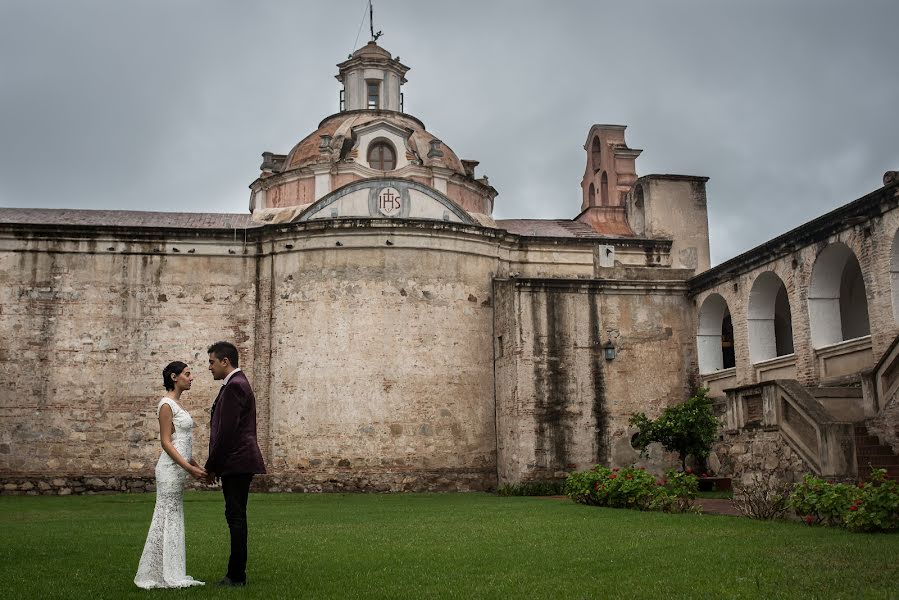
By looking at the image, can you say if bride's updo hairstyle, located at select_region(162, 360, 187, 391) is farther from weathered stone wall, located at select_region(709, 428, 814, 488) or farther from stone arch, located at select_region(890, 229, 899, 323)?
stone arch, located at select_region(890, 229, 899, 323)

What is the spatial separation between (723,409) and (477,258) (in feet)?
24.2

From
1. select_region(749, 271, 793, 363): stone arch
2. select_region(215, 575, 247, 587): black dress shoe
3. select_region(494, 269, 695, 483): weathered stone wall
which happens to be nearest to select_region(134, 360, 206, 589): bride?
select_region(215, 575, 247, 587): black dress shoe

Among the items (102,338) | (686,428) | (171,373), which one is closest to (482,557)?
(171,373)

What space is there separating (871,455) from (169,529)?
11.1 m

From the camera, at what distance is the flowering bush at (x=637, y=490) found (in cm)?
1452

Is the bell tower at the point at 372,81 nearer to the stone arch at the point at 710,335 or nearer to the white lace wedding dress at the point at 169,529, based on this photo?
the stone arch at the point at 710,335

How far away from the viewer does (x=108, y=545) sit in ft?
34.8

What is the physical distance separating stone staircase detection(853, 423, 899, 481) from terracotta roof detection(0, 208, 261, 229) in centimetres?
1686

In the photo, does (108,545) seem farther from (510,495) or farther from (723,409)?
(723,409)

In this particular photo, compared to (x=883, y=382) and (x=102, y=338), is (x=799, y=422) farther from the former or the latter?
(x=102, y=338)

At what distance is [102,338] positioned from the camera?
23719 mm

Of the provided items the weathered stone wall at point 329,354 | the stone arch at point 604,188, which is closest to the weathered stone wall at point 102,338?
the weathered stone wall at point 329,354

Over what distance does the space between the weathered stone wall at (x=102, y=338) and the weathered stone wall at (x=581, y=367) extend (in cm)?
700

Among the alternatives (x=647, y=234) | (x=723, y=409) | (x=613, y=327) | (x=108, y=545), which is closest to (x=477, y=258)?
(x=613, y=327)
